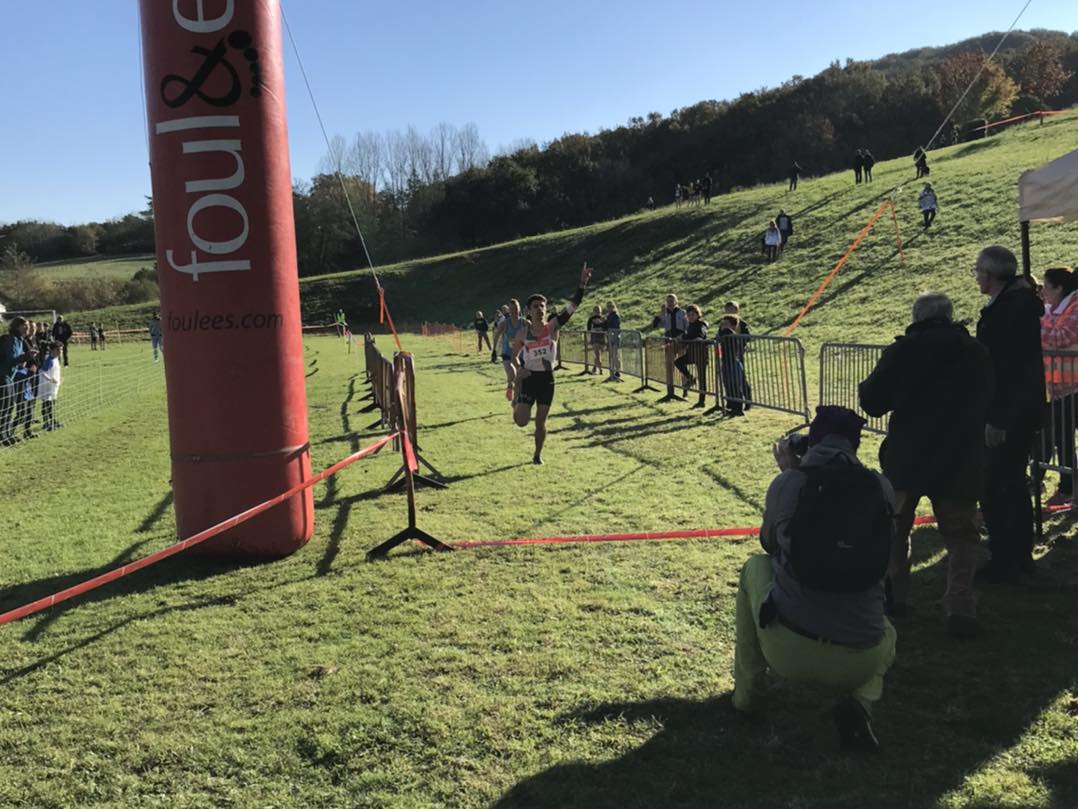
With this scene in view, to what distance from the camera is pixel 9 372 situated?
1238cm

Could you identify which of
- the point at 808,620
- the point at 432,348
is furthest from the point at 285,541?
the point at 432,348

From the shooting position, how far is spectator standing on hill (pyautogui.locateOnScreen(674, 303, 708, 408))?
483 inches

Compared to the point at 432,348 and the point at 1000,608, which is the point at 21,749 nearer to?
the point at 1000,608

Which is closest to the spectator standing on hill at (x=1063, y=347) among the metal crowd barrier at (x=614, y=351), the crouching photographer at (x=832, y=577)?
the crouching photographer at (x=832, y=577)

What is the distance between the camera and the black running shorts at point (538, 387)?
8.37 m

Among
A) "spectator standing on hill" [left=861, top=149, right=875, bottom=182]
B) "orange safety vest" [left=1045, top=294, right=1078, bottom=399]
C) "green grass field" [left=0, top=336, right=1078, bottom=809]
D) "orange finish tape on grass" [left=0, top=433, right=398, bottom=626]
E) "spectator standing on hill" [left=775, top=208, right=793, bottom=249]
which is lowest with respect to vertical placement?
"green grass field" [left=0, top=336, right=1078, bottom=809]

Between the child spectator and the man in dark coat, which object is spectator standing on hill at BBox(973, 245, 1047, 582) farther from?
the child spectator

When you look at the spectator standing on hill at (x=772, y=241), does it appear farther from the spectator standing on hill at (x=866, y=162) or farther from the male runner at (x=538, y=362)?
the male runner at (x=538, y=362)

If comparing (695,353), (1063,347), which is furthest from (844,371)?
(1063,347)

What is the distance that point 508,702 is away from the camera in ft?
11.4

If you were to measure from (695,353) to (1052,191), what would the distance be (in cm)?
683

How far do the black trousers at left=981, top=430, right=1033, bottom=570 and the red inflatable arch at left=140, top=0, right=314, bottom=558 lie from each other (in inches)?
193

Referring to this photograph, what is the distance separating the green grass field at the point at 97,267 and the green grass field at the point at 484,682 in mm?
82197

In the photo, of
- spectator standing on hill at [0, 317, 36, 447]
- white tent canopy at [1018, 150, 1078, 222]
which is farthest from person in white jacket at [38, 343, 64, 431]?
white tent canopy at [1018, 150, 1078, 222]
